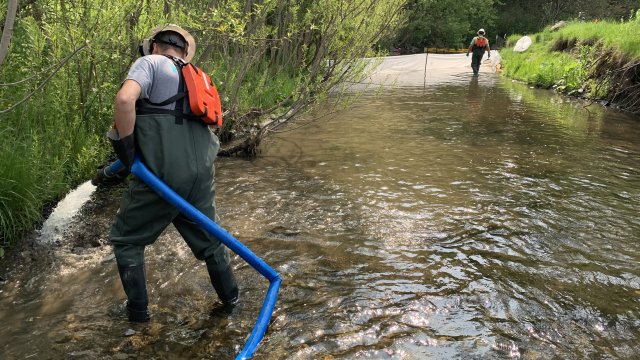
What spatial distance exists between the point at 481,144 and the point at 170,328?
6692 mm

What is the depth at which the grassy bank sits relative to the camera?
39.9ft

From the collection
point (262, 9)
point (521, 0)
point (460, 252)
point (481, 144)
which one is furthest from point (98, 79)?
point (521, 0)

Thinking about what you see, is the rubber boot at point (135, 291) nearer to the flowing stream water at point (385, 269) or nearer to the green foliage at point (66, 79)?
the flowing stream water at point (385, 269)

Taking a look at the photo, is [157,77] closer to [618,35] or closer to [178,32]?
[178,32]

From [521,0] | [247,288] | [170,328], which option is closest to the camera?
[170,328]

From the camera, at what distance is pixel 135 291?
328 cm

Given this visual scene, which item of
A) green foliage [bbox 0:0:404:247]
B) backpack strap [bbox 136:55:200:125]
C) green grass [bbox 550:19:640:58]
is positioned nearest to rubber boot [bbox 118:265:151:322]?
backpack strap [bbox 136:55:200:125]

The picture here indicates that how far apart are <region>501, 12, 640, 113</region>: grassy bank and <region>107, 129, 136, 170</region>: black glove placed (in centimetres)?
1195

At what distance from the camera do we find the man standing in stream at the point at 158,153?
2.97 m

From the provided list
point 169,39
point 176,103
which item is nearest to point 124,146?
point 176,103

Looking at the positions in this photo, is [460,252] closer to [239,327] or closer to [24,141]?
[239,327]

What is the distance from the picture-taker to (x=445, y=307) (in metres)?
3.60

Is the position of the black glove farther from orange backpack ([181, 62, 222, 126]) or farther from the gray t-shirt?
orange backpack ([181, 62, 222, 126])

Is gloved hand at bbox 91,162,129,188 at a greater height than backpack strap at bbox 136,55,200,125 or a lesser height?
lesser
